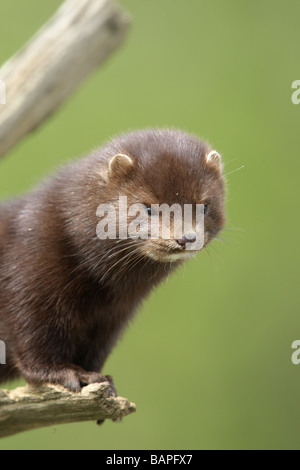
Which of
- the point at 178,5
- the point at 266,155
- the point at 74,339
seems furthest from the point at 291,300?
the point at 74,339

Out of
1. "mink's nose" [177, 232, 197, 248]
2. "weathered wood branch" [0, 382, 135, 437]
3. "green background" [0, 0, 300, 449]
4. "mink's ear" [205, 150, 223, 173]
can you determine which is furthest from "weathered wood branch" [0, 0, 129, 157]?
"green background" [0, 0, 300, 449]

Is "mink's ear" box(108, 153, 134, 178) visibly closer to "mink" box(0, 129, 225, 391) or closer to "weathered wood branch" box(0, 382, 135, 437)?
"mink" box(0, 129, 225, 391)

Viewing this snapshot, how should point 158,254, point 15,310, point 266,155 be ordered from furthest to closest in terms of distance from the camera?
1. point 266,155
2. point 15,310
3. point 158,254

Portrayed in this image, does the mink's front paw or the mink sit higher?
the mink

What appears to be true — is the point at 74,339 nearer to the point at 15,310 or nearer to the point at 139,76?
the point at 15,310

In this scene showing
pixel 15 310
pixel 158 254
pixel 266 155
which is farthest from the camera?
pixel 266 155

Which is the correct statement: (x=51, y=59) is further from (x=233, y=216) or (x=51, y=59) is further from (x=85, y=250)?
(x=233, y=216)

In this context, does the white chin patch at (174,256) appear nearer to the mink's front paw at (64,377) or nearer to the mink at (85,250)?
the mink at (85,250)
